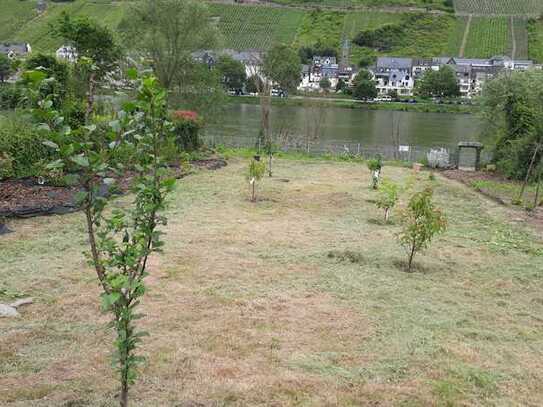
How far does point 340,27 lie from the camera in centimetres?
13725

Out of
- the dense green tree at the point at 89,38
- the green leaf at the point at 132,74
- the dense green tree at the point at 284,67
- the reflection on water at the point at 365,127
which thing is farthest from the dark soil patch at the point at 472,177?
the dense green tree at the point at 284,67

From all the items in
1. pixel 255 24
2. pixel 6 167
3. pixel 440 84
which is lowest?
pixel 6 167

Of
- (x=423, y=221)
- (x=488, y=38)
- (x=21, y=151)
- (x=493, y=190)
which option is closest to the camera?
(x=423, y=221)

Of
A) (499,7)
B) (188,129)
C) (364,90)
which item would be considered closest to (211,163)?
(188,129)

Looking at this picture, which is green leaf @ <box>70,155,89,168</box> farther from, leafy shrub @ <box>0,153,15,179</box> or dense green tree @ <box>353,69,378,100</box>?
dense green tree @ <box>353,69,378,100</box>

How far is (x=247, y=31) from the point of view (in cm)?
12900

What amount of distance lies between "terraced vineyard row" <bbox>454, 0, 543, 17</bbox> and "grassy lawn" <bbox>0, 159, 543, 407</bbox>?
14585 cm

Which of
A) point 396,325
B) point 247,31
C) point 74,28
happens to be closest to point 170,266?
point 396,325

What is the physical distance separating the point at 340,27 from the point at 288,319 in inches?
5467

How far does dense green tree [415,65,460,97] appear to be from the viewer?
93.2m

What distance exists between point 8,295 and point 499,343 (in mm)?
6341

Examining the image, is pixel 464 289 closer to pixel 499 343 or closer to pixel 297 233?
pixel 499 343

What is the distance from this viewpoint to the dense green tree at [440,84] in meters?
93.2

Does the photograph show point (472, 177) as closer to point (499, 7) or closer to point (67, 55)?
point (67, 55)
